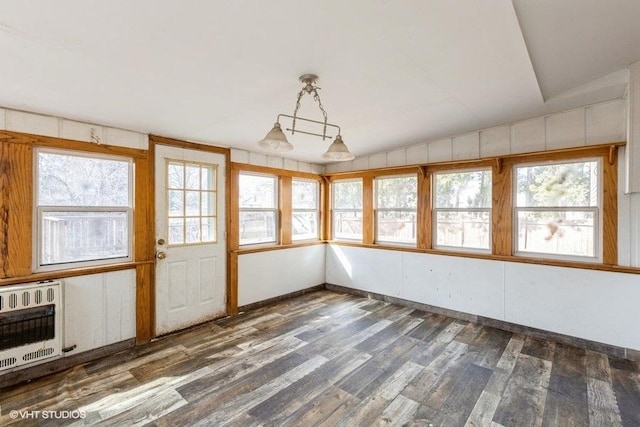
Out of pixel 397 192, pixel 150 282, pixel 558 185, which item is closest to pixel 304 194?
pixel 397 192

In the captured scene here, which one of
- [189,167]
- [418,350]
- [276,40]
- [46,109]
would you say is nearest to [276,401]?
[418,350]

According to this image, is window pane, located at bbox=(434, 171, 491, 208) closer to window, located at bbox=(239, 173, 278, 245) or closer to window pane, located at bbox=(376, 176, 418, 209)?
window pane, located at bbox=(376, 176, 418, 209)

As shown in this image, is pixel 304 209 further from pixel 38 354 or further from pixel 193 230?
pixel 38 354

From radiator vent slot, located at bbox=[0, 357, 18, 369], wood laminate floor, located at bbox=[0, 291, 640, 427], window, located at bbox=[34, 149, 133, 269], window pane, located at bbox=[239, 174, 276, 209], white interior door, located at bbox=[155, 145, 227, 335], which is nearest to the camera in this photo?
wood laminate floor, located at bbox=[0, 291, 640, 427]

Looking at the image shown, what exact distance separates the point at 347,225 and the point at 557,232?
299cm

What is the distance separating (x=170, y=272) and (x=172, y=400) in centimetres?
160

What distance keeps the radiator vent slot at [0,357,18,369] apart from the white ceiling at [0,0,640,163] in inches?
80.6

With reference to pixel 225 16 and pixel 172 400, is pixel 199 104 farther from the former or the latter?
pixel 172 400

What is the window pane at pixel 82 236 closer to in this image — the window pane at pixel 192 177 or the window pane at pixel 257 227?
the window pane at pixel 192 177

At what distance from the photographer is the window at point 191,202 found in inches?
142

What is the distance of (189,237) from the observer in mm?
3783

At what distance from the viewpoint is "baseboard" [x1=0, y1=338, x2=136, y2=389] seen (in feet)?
8.30

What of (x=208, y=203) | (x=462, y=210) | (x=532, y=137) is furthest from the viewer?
(x=462, y=210)

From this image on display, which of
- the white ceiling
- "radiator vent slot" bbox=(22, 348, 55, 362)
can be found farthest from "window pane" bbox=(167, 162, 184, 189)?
"radiator vent slot" bbox=(22, 348, 55, 362)
